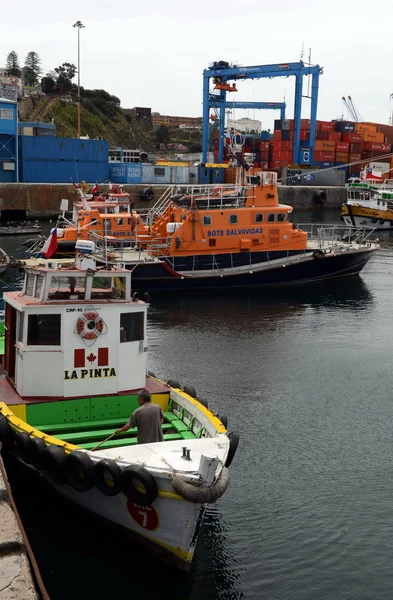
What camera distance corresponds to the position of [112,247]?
28.1 meters

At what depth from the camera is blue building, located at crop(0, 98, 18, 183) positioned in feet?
166

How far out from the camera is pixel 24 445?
9.24 meters

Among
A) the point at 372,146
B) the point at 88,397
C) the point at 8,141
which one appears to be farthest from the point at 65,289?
the point at 372,146

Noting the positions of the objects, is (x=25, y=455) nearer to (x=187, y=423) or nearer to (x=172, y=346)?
(x=187, y=423)

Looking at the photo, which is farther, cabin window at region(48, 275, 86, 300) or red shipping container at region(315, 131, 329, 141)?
red shipping container at region(315, 131, 329, 141)

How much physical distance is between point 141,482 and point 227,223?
66.1 ft

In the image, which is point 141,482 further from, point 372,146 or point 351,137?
point 372,146

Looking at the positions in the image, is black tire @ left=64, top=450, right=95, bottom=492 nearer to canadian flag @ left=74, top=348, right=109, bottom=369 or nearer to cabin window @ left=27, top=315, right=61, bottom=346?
canadian flag @ left=74, top=348, right=109, bottom=369

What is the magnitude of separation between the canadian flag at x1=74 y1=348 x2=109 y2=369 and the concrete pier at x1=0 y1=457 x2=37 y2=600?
9.89ft

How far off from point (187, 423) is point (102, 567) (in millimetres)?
2451

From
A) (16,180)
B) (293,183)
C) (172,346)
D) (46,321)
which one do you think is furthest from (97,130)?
(46,321)

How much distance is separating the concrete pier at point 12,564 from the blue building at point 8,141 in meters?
47.1

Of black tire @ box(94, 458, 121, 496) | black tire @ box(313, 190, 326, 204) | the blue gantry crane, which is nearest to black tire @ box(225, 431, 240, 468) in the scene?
black tire @ box(94, 458, 121, 496)

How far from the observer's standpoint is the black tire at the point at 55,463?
344 inches
